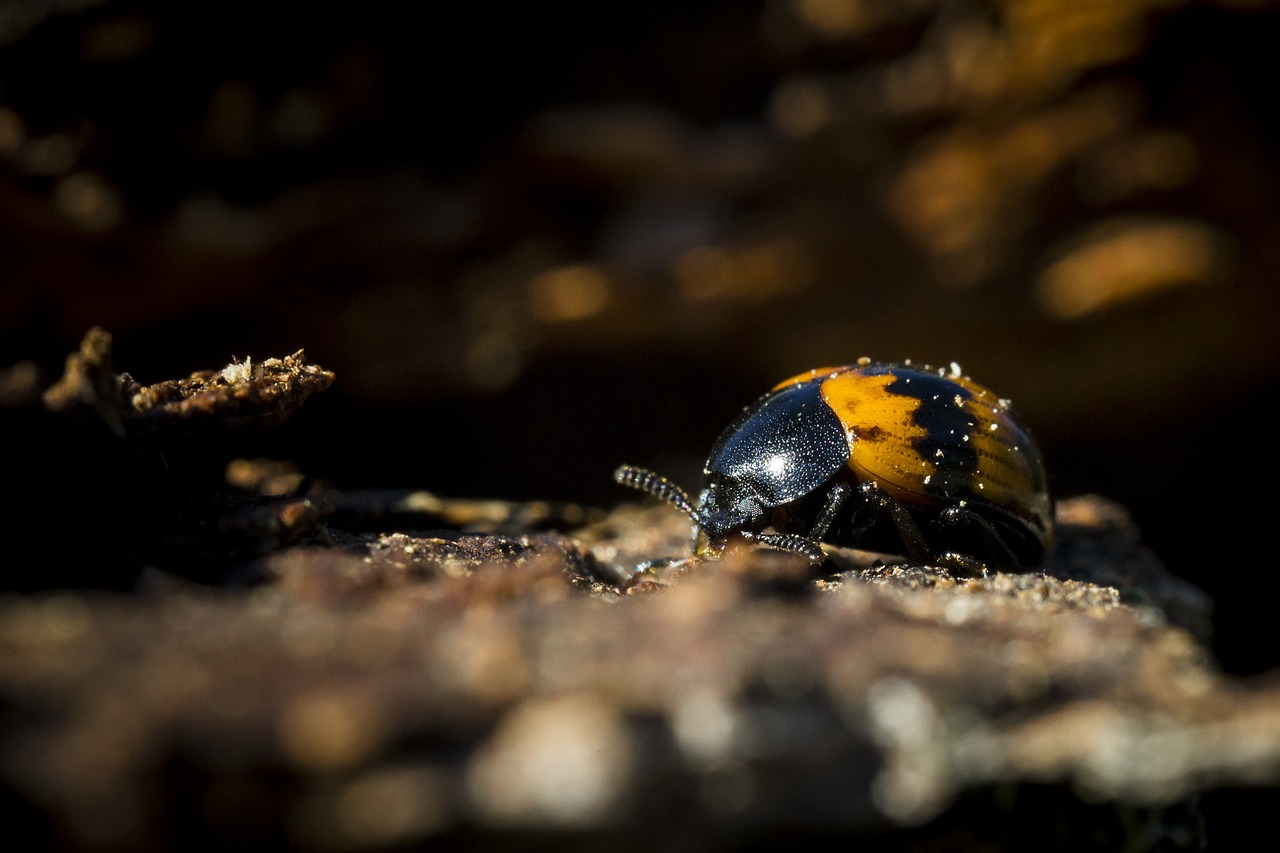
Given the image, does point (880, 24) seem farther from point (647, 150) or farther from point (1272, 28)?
point (1272, 28)

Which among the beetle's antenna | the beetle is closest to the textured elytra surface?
the beetle

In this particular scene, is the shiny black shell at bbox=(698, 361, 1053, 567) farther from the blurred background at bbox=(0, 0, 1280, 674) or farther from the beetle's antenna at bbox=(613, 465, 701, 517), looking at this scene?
the blurred background at bbox=(0, 0, 1280, 674)

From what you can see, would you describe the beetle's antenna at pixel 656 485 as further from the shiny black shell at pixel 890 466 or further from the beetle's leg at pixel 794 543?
the beetle's leg at pixel 794 543

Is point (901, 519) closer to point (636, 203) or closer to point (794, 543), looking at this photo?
point (794, 543)

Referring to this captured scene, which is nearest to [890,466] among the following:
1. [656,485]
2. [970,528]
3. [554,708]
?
[970,528]

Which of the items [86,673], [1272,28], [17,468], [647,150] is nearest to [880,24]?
[647,150]
